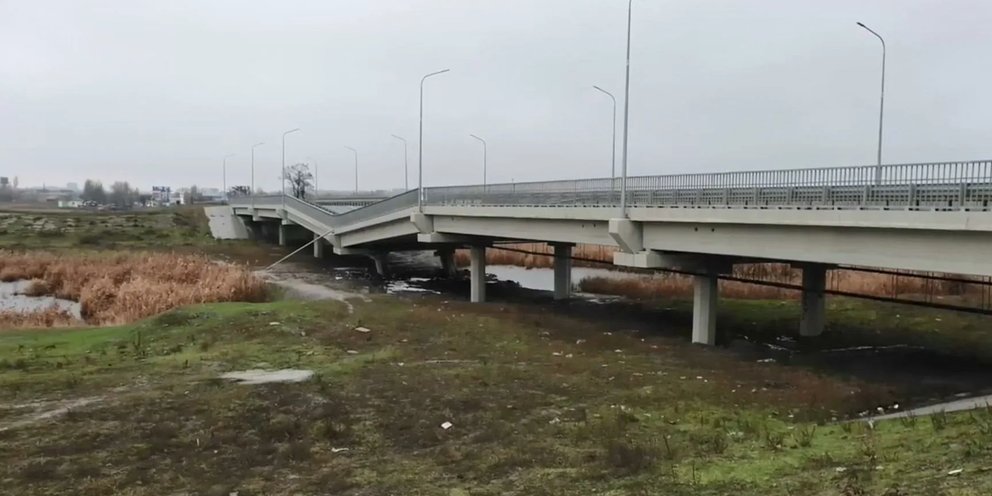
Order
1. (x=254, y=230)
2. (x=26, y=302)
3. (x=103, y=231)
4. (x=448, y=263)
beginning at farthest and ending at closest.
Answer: (x=254, y=230), (x=103, y=231), (x=448, y=263), (x=26, y=302)

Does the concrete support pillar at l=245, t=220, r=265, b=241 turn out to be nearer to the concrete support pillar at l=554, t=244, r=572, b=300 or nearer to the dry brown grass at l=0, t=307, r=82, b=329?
the concrete support pillar at l=554, t=244, r=572, b=300

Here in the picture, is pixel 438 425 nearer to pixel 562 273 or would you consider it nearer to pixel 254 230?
pixel 562 273

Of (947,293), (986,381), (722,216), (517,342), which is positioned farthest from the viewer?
(947,293)

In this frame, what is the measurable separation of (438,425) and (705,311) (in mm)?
13679

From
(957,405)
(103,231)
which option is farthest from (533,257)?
(103,231)

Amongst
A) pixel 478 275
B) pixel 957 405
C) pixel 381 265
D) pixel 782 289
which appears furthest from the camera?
pixel 381 265

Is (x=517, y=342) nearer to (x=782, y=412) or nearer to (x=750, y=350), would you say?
(x=750, y=350)

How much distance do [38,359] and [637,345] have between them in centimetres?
1510

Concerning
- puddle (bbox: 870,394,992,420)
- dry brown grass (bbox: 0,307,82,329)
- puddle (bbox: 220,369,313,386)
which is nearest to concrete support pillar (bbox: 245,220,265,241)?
dry brown grass (bbox: 0,307,82,329)

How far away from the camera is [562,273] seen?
3528cm

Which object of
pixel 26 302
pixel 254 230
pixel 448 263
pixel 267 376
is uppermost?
pixel 254 230

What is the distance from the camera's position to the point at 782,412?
1288 centimetres

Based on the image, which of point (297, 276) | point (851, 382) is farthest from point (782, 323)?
point (297, 276)

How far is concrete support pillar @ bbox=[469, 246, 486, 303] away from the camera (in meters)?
35.2
